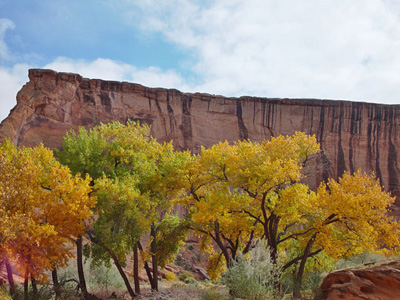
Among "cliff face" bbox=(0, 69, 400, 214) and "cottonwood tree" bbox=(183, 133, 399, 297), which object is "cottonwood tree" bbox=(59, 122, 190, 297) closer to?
"cottonwood tree" bbox=(183, 133, 399, 297)

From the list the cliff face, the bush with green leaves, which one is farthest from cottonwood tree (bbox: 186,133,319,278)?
the cliff face

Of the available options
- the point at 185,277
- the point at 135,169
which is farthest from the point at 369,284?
the point at 185,277

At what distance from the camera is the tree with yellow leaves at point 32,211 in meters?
12.1

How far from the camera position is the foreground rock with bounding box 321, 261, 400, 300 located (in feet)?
37.3

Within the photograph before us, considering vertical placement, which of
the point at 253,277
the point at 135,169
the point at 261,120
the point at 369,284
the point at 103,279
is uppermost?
the point at 261,120

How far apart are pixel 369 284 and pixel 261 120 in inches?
1507

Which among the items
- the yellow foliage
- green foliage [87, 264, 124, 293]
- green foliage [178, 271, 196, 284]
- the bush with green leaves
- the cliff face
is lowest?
green foliage [178, 271, 196, 284]

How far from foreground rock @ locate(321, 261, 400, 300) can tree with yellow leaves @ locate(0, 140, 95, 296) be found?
9.06m

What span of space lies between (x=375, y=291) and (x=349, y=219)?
146 inches

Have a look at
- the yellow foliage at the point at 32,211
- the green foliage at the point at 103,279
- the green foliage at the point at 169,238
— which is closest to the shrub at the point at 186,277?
the green foliage at the point at 103,279

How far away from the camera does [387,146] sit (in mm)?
48844

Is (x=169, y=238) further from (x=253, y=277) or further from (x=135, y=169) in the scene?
(x=253, y=277)

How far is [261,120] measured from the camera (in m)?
49.0

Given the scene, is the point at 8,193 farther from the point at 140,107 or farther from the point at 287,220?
the point at 140,107
